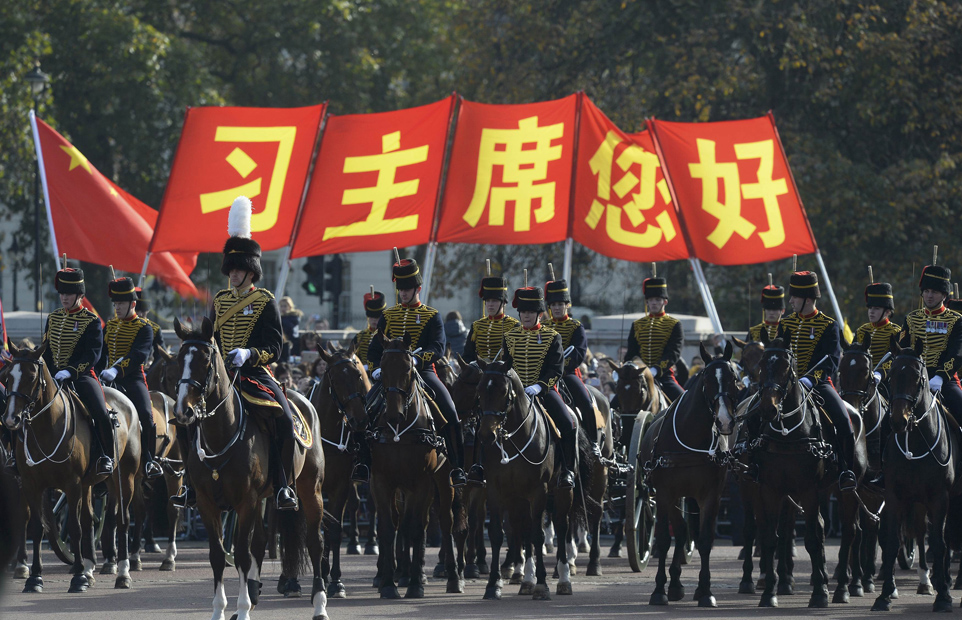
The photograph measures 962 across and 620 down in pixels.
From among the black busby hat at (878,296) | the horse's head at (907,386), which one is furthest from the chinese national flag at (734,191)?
the horse's head at (907,386)

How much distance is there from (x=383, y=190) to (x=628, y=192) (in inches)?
119

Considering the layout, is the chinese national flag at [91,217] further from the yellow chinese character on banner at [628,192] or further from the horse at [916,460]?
the horse at [916,460]

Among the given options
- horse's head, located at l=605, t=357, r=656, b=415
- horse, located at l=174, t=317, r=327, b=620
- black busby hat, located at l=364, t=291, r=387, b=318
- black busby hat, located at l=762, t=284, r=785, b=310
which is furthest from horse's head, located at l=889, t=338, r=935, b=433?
black busby hat, located at l=364, t=291, r=387, b=318

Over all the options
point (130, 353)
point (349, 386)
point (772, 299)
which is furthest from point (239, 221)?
point (772, 299)

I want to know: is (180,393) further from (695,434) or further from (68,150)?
(68,150)

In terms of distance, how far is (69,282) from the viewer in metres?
12.3

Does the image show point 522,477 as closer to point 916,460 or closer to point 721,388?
point 721,388

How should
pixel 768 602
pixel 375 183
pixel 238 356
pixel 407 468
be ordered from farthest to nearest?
pixel 375 183
pixel 407 468
pixel 768 602
pixel 238 356

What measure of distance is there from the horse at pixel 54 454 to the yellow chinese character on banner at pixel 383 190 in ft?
18.0

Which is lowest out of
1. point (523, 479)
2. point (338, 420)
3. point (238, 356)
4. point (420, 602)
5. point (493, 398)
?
point (420, 602)

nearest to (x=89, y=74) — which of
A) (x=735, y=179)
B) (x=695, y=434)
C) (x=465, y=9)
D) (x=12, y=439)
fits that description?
(x=465, y=9)

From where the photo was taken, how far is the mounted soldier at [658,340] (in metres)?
14.7

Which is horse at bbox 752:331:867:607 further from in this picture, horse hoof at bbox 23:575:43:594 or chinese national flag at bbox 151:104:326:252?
chinese national flag at bbox 151:104:326:252

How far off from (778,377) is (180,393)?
429 cm
